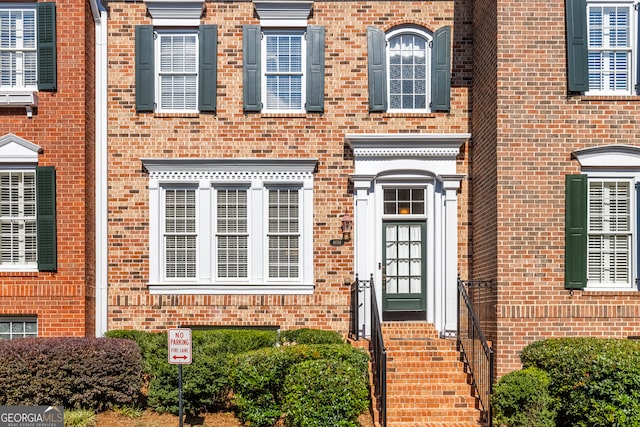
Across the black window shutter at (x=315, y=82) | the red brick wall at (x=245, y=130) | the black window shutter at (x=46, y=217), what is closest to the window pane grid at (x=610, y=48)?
the red brick wall at (x=245, y=130)

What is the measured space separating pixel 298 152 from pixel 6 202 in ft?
17.5

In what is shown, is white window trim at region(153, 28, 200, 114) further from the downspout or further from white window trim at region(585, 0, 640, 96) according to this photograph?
white window trim at region(585, 0, 640, 96)

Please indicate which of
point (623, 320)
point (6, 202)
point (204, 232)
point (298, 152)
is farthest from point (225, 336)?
point (623, 320)

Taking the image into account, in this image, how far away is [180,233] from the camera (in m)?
14.0

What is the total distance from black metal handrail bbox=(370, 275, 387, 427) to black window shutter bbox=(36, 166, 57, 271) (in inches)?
221

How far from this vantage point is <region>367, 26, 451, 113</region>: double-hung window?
14070mm

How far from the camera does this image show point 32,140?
13.4 m

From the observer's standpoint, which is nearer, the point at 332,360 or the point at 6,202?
the point at 332,360

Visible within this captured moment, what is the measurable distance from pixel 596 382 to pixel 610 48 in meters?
5.69

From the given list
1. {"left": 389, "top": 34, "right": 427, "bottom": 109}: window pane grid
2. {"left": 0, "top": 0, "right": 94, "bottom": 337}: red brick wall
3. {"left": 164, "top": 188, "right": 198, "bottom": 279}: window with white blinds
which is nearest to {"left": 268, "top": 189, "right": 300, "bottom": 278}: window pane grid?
{"left": 164, "top": 188, "right": 198, "bottom": 279}: window with white blinds

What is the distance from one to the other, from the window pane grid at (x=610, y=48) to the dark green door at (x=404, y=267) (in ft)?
13.3

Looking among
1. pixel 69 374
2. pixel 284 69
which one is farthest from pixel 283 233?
pixel 69 374

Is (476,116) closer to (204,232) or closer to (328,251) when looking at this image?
(328,251)

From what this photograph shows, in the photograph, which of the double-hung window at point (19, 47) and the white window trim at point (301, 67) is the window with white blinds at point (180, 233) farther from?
the double-hung window at point (19, 47)
